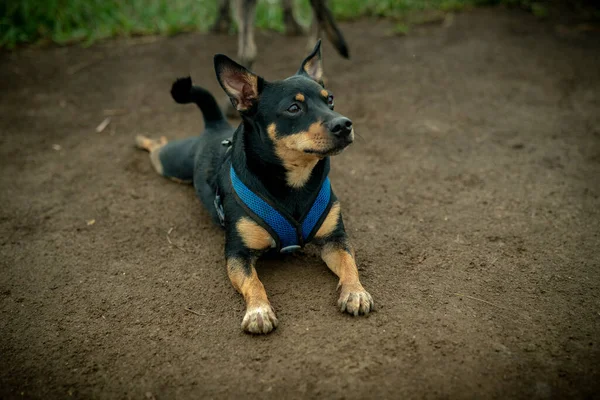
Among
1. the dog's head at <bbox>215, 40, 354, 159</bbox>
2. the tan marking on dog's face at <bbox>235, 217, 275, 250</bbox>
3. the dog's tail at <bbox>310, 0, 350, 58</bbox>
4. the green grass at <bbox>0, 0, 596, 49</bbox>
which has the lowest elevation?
the green grass at <bbox>0, 0, 596, 49</bbox>

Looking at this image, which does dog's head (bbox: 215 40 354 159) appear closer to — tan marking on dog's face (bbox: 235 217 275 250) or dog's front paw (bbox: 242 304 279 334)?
tan marking on dog's face (bbox: 235 217 275 250)

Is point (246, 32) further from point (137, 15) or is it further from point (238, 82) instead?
point (137, 15)

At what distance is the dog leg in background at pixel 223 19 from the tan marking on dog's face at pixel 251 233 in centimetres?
529

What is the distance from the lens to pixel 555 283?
3.12 meters

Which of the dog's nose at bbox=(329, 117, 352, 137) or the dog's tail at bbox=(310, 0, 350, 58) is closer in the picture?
the dog's nose at bbox=(329, 117, 352, 137)

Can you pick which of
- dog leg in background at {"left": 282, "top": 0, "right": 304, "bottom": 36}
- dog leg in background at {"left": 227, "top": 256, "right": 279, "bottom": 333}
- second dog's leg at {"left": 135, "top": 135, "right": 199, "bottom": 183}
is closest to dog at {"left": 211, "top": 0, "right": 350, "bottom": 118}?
second dog's leg at {"left": 135, "top": 135, "right": 199, "bottom": 183}

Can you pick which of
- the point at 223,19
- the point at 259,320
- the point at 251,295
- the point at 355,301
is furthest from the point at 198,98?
the point at 223,19

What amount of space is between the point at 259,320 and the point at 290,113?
48.0 inches

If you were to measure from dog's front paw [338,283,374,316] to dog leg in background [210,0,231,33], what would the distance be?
19.1 ft

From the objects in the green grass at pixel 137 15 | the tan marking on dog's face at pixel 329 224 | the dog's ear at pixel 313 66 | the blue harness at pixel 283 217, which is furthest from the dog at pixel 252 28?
the tan marking on dog's face at pixel 329 224

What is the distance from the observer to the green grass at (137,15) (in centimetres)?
774

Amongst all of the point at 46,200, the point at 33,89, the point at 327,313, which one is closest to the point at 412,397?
the point at 327,313

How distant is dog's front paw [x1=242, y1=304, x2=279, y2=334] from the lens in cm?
277

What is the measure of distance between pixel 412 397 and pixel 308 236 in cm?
123
